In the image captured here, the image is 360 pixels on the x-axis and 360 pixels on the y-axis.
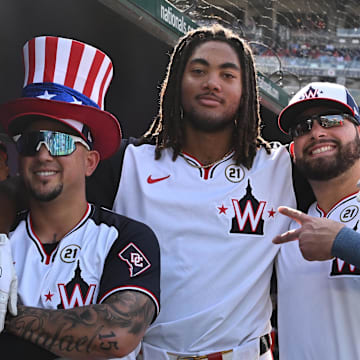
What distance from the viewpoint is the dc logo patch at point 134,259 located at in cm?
190

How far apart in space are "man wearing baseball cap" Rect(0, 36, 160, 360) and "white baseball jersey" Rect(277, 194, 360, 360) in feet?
2.30

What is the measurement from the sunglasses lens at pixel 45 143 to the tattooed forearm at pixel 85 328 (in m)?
0.56

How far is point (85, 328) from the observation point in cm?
172

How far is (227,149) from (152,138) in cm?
38

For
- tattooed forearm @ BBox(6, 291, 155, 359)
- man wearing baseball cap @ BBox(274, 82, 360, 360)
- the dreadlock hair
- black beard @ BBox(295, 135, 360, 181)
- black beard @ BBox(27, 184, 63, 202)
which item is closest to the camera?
tattooed forearm @ BBox(6, 291, 155, 359)

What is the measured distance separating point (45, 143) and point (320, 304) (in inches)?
49.6

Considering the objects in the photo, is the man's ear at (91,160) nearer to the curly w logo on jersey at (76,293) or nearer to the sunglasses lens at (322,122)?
the curly w logo on jersey at (76,293)

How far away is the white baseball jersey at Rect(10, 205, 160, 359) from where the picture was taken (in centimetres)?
189

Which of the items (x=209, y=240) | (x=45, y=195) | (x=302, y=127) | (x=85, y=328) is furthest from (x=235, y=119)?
(x=85, y=328)

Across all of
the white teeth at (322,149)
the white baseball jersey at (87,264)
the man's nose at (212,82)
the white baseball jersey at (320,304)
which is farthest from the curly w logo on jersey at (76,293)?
the white teeth at (322,149)

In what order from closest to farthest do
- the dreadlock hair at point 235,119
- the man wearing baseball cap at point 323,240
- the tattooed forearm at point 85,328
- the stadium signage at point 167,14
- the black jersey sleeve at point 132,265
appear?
1. the tattooed forearm at point 85,328
2. the black jersey sleeve at point 132,265
3. the man wearing baseball cap at point 323,240
4. the dreadlock hair at point 235,119
5. the stadium signage at point 167,14

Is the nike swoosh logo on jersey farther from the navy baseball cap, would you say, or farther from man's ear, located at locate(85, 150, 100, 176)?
the navy baseball cap

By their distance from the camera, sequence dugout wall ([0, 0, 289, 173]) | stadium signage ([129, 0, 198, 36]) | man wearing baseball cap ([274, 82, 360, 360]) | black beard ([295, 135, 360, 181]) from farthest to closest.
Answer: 1. stadium signage ([129, 0, 198, 36])
2. dugout wall ([0, 0, 289, 173])
3. black beard ([295, 135, 360, 181])
4. man wearing baseball cap ([274, 82, 360, 360])

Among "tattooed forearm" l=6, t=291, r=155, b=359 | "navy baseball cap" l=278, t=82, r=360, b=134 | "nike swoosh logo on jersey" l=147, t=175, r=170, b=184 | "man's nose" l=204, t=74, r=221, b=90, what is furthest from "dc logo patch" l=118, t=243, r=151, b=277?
"navy baseball cap" l=278, t=82, r=360, b=134
